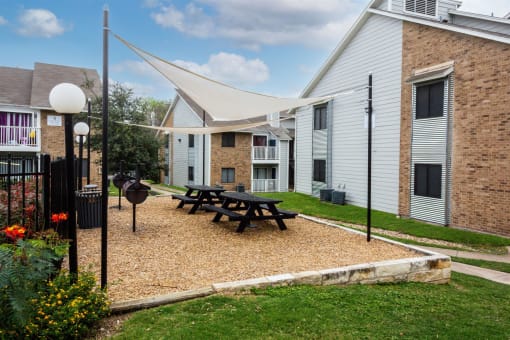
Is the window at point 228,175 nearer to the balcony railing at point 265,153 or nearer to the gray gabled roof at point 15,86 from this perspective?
the balcony railing at point 265,153

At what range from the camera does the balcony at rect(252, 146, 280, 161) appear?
27.0 metres

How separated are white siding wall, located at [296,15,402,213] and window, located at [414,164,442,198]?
2.92 ft

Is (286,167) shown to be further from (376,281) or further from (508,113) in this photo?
(376,281)

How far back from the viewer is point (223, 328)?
3328 mm

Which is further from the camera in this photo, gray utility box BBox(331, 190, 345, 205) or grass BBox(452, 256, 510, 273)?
gray utility box BBox(331, 190, 345, 205)

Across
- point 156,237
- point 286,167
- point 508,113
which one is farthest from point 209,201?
point 286,167

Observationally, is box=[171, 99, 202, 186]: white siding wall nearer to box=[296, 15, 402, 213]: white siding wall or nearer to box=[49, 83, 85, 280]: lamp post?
box=[296, 15, 402, 213]: white siding wall

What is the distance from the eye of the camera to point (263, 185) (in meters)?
27.5

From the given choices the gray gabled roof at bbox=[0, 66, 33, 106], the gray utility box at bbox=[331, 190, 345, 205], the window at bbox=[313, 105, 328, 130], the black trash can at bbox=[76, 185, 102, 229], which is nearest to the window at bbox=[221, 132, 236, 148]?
the window at bbox=[313, 105, 328, 130]

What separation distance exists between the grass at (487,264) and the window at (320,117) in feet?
35.5

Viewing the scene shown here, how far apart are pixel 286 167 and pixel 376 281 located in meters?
23.4

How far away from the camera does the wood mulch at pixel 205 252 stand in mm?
4738

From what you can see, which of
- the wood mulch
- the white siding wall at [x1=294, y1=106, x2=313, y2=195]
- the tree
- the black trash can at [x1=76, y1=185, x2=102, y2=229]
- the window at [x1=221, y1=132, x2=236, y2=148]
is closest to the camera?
the wood mulch

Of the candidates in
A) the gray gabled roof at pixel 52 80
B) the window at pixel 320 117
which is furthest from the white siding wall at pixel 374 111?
the gray gabled roof at pixel 52 80
